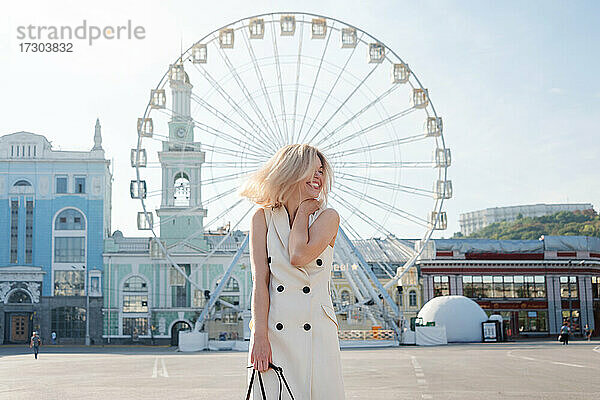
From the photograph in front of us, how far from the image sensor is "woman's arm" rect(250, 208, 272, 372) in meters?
3.70

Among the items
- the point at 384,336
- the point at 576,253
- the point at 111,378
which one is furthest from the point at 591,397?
the point at 576,253

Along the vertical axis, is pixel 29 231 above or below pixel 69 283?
above

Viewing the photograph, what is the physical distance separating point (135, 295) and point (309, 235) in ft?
193

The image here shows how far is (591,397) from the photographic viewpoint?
39.0 ft

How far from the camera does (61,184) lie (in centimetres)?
6294

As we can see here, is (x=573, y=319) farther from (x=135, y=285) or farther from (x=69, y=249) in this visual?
(x=69, y=249)

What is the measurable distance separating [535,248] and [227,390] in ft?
182

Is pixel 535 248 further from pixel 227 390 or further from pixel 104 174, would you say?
pixel 227 390

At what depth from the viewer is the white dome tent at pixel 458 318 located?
47.5 m

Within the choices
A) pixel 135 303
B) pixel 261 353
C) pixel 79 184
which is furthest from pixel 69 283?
pixel 261 353

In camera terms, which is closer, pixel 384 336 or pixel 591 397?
pixel 591 397

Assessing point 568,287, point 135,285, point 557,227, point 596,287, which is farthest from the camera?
point 557,227

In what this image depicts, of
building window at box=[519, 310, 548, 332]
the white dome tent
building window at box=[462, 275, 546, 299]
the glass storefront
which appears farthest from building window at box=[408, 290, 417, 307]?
the white dome tent

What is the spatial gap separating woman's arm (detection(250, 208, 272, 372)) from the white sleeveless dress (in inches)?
1.7
